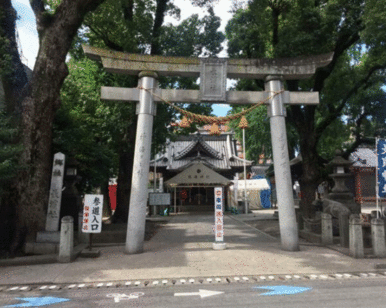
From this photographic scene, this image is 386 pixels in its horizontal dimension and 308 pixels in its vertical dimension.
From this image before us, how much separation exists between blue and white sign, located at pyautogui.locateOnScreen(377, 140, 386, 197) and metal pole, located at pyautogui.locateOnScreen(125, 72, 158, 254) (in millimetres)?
7178

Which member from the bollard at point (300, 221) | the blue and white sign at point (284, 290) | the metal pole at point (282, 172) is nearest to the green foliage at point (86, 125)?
the metal pole at point (282, 172)

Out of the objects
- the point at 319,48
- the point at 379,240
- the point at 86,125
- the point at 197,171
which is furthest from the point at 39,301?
the point at 197,171

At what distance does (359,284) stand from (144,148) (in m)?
6.27

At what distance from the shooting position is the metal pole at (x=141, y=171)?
28.7 ft

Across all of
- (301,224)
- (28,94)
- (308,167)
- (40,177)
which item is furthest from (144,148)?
(308,167)

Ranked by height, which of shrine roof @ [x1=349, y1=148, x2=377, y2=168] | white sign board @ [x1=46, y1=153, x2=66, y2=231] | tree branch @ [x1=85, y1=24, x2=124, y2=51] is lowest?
white sign board @ [x1=46, y1=153, x2=66, y2=231]

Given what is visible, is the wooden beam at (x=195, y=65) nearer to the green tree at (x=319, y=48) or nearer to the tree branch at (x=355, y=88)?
the green tree at (x=319, y=48)

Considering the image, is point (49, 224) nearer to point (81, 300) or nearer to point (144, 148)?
point (144, 148)

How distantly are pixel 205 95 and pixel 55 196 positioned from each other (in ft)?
18.3

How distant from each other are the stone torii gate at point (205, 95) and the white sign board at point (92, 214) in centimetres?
91

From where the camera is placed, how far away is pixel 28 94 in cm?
897

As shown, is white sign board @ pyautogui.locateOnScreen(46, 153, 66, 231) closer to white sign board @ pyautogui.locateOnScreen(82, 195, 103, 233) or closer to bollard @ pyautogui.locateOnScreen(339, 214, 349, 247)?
white sign board @ pyautogui.locateOnScreen(82, 195, 103, 233)

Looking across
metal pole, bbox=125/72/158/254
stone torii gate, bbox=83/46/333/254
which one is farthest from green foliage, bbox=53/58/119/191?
metal pole, bbox=125/72/158/254

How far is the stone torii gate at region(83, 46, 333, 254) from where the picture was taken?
29.3ft
